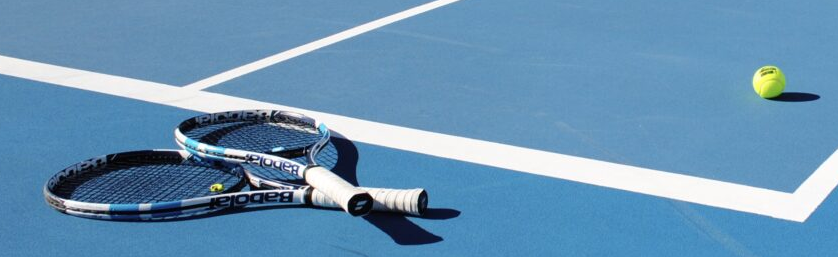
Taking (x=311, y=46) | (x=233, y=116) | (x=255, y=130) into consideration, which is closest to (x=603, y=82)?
(x=311, y=46)

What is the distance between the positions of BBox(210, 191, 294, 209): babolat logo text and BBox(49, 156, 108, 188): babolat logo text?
2.67ft

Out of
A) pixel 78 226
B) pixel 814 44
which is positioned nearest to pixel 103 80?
pixel 78 226

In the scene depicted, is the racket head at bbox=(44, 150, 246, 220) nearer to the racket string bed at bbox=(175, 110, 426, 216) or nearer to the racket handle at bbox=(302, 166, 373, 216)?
the racket string bed at bbox=(175, 110, 426, 216)

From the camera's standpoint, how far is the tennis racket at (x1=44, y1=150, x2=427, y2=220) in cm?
621

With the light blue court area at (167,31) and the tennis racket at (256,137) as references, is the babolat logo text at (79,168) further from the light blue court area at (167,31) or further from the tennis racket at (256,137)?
the light blue court area at (167,31)

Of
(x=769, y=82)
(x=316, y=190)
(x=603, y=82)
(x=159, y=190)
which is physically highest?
(x=769, y=82)

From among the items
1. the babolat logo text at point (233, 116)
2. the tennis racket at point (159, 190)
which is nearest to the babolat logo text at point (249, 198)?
the tennis racket at point (159, 190)

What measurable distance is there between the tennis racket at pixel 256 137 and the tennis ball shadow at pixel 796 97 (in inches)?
127

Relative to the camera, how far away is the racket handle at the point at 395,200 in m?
6.25

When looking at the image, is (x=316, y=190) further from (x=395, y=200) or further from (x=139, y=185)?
(x=139, y=185)

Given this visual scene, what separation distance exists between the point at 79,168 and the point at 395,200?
1.67 metres

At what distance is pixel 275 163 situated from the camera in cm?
664

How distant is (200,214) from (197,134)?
3.58 feet

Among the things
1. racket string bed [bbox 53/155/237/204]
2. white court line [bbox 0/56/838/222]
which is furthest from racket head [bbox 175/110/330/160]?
white court line [bbox 0/56/838/222]
